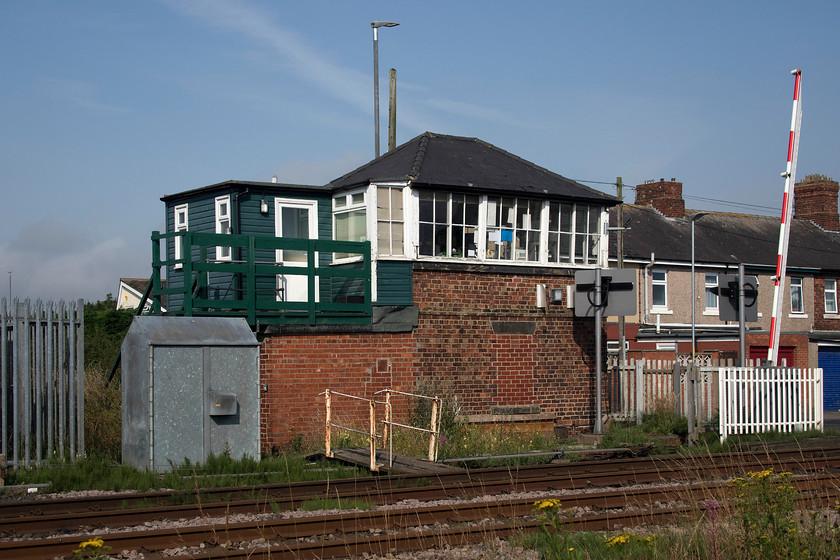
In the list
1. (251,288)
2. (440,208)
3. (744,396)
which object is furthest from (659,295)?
(251,288)

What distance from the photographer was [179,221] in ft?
62.6

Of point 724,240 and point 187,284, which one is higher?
point 724,240

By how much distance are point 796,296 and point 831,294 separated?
7.31 feet

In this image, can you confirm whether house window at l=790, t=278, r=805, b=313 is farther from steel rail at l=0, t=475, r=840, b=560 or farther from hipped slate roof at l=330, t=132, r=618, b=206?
steel rail at l=0, t=475, r=840, b=560

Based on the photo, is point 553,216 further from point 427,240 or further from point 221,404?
point 221,404

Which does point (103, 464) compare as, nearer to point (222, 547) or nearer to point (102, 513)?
point (102, 513)

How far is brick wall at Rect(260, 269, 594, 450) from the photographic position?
50.7 ft

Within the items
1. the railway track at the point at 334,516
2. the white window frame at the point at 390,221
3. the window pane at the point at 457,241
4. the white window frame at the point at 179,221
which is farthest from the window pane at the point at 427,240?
the railway track at the point at 334,516

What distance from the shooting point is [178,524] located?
861 centimetres

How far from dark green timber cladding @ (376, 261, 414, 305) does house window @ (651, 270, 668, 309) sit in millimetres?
21776

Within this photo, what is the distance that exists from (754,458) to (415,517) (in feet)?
22.3

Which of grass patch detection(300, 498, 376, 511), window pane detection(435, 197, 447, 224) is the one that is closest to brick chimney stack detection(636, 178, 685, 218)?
window pane detection(435, 197, 447, 224)

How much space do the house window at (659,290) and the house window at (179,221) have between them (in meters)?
22.8

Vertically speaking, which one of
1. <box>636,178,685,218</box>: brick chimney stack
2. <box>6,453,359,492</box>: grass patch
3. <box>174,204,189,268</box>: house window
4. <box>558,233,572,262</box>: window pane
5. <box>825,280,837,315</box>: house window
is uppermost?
<box>636,178,685,218</box>: brick chimney stack
